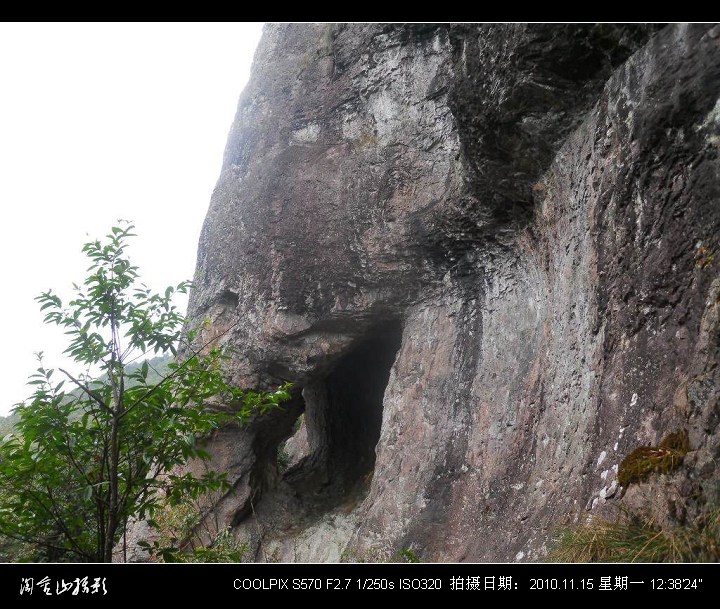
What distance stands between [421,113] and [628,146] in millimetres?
3911

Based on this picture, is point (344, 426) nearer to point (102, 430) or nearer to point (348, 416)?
point (348, 416)

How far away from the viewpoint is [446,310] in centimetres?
715

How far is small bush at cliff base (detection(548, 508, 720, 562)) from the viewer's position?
8.64 feet

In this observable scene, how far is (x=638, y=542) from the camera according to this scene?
299 cm

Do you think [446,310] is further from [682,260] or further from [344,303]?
[682,260]

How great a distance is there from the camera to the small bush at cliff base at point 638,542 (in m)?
2.63

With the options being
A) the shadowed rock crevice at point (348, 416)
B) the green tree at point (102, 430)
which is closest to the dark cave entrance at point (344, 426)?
the shadowed rock crevice at point (348, 416)

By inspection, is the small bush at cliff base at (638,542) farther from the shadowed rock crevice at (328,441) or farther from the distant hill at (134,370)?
the shadowed rock crevice at (328,441)

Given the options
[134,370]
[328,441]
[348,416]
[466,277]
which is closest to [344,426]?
[348,416]

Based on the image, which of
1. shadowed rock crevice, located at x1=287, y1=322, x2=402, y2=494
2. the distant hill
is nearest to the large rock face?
shadowed rock crevice, located at x1=287, y1=322, x2=402, y2=494

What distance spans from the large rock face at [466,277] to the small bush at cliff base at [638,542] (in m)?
0.13

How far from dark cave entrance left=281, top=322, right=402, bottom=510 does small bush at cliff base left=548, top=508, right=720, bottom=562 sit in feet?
21.3

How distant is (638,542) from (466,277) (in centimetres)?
425
